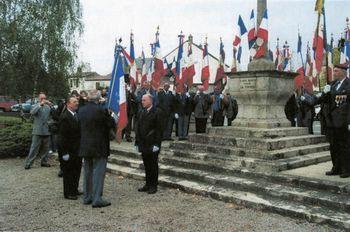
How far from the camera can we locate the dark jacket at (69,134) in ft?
25.3

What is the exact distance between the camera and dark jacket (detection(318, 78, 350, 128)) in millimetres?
7387

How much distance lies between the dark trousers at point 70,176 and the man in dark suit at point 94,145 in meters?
0.55

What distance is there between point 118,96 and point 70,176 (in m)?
1.79

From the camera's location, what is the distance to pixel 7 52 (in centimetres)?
2486

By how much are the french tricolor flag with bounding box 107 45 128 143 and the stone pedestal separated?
10.4ft

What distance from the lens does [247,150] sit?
8.81 m

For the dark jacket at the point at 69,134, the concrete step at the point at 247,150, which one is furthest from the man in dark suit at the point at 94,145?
the concrete step at the point at 247,150

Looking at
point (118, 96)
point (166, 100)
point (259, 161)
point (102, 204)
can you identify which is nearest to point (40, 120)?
point (118, 96)

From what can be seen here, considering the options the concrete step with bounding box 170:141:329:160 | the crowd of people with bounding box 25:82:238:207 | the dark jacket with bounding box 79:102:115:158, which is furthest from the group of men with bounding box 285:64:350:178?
the dark jacket with bounding box 79:102:115:158

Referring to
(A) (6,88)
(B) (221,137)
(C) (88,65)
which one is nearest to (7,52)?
(A) (6,88)

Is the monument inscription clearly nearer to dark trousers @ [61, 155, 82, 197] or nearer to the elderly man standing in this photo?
dark trousers @ [61, 155, 82, 197]

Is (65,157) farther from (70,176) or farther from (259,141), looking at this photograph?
(259,141)

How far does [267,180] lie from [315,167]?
59.0 inches

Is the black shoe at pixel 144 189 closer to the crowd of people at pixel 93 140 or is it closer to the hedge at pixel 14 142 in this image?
the crowd of people at pixel 93 140
